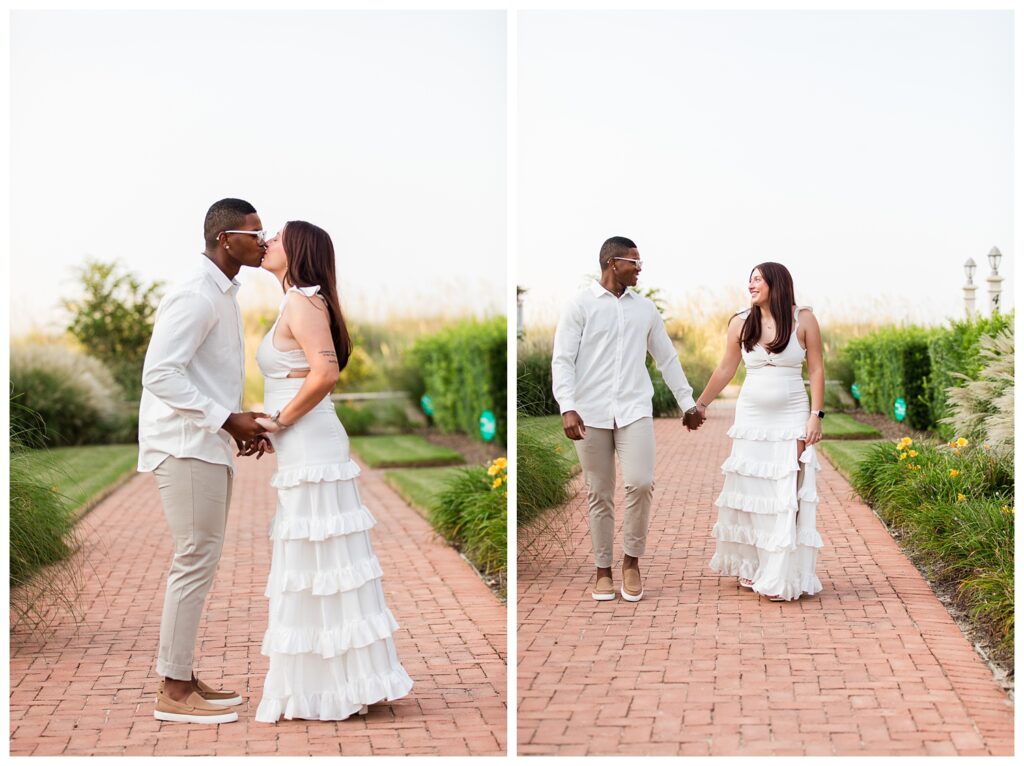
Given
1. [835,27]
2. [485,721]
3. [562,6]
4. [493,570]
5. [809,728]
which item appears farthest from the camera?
[493,570]

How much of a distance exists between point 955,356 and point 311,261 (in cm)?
309

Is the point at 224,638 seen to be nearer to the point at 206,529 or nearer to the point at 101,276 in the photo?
the point at 206,529

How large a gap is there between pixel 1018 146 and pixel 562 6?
1.74 meters

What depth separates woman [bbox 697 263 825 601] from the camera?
189 inches

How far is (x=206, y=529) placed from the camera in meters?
3.66

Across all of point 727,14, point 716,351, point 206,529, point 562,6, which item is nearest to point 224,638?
point 206,529

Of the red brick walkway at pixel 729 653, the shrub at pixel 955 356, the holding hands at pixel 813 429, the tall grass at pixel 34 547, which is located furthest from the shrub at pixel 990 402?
the tall grass at pixel 34 547

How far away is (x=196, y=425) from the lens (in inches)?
142

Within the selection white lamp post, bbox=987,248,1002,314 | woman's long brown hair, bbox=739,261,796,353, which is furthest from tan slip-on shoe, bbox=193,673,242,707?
white lamp post, bbox=987,248,1002,314

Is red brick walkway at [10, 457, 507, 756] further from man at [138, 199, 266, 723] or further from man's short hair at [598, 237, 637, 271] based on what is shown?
man's short hair at [598, 237, 637, 271]

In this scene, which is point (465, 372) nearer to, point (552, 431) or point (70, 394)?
point (70, 394)

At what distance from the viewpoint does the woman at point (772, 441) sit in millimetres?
4793

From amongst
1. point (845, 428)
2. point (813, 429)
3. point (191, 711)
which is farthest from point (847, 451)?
point (191, 711)

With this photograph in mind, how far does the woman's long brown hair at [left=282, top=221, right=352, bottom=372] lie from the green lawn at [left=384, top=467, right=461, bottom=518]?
4534 mm
